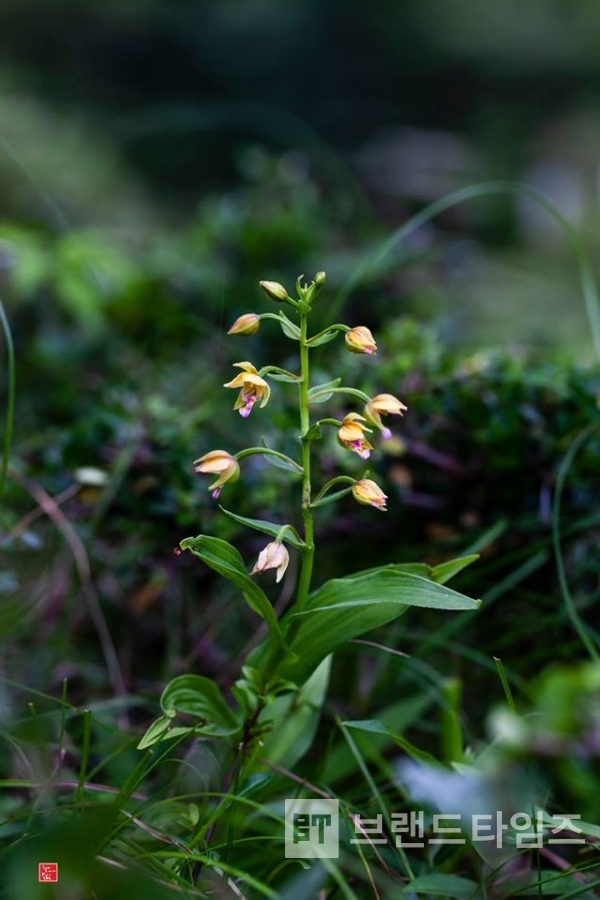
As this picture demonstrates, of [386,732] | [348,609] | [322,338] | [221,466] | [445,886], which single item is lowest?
[445,886]

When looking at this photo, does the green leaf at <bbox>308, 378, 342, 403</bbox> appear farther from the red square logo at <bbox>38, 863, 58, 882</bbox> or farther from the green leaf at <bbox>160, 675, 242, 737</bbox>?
the red square logo at <bbox>38, 863, 58, 882</bbox>

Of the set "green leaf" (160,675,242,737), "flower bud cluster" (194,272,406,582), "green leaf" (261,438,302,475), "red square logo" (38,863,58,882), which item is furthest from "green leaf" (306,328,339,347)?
"red square logo" (38,863,58,882)

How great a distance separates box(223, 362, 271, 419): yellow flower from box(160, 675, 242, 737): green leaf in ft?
0.85

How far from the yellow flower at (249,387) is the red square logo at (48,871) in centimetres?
39

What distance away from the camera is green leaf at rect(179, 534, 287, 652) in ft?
2.32

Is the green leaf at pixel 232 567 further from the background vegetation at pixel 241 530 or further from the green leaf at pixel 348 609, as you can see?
the background vegetation at pixel 241 530

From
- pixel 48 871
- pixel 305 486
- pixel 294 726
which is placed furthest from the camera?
pixel 294 726

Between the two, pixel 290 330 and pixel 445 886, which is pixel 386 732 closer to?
pixel 445 886

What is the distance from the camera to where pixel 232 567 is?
0.72 m

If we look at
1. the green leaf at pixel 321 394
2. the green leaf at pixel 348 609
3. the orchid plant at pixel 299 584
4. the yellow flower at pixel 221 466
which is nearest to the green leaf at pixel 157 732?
the orchid plant at pixel 299 584

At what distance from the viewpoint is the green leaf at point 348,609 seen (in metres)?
0.72

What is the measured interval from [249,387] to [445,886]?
0.48 meters

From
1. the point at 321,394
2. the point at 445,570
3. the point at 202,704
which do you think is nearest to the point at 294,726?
the point at 202,704

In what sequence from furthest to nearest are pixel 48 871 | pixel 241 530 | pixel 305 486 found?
pixel 241 530
pixel 305 486
pixel 48 871
